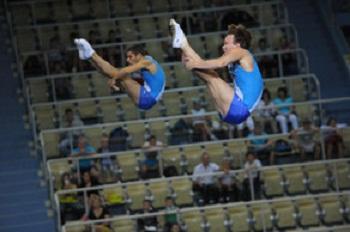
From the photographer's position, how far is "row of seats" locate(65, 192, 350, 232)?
17.4m

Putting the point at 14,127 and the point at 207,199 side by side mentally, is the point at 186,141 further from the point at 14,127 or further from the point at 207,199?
the point at 14,127

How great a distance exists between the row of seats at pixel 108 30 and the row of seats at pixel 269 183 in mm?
3361

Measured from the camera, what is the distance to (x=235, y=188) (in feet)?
58.8

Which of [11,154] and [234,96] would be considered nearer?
[234,96]

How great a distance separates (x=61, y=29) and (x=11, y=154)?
2.82 meters

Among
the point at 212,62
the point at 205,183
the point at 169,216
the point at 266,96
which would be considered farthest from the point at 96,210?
the point at 212,62

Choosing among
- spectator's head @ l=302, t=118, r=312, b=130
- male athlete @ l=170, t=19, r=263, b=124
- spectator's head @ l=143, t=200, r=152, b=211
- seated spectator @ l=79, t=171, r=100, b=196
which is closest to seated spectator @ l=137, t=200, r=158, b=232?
spectator's head @ l=143, t=200, r=152, b=211

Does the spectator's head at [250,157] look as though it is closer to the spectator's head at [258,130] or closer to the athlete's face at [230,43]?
the spectator's head at [258,130]

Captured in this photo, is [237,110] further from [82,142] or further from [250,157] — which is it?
[82,142]

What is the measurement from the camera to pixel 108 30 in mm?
21062

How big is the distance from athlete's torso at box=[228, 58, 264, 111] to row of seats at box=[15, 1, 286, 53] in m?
8.99

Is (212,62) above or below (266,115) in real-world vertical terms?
above

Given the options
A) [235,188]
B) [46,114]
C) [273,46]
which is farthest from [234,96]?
[273,46]

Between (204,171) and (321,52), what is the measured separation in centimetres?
498
